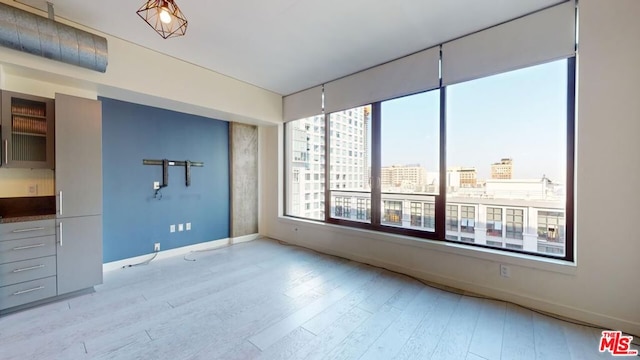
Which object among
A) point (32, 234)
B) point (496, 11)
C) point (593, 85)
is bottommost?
point (32, 234)

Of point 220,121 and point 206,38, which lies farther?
point 220,121

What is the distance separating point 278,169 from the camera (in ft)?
16.7

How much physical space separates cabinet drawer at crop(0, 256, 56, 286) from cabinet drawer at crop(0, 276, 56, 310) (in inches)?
→ 1.8

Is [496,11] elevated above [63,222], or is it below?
above

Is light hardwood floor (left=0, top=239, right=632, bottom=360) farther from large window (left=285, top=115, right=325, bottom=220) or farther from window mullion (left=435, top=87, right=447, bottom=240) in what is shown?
large window (left=285, top=115, right=325, bottom=220)

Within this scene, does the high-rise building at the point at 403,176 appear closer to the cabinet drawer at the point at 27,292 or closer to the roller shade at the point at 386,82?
the roller shade at the point at 386,82

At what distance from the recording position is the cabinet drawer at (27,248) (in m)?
2.32

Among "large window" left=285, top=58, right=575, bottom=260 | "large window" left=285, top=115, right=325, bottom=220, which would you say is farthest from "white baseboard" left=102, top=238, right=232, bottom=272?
"large window" left=285, top=58, right=575, bottom=260

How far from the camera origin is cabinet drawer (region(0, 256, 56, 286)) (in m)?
2.31

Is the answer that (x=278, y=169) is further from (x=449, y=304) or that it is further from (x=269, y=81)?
(x=449, y=304)

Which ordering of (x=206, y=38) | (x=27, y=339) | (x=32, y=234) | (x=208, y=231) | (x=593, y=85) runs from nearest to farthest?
(x=27, y=339)
(x=593, y=85)
(x=32, y=234)
(x=206, y=38)
(x=208, y=231)

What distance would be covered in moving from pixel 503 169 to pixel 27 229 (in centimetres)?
491

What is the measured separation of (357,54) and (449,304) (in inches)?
124

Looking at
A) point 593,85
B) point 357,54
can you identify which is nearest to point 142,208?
point 357,54
